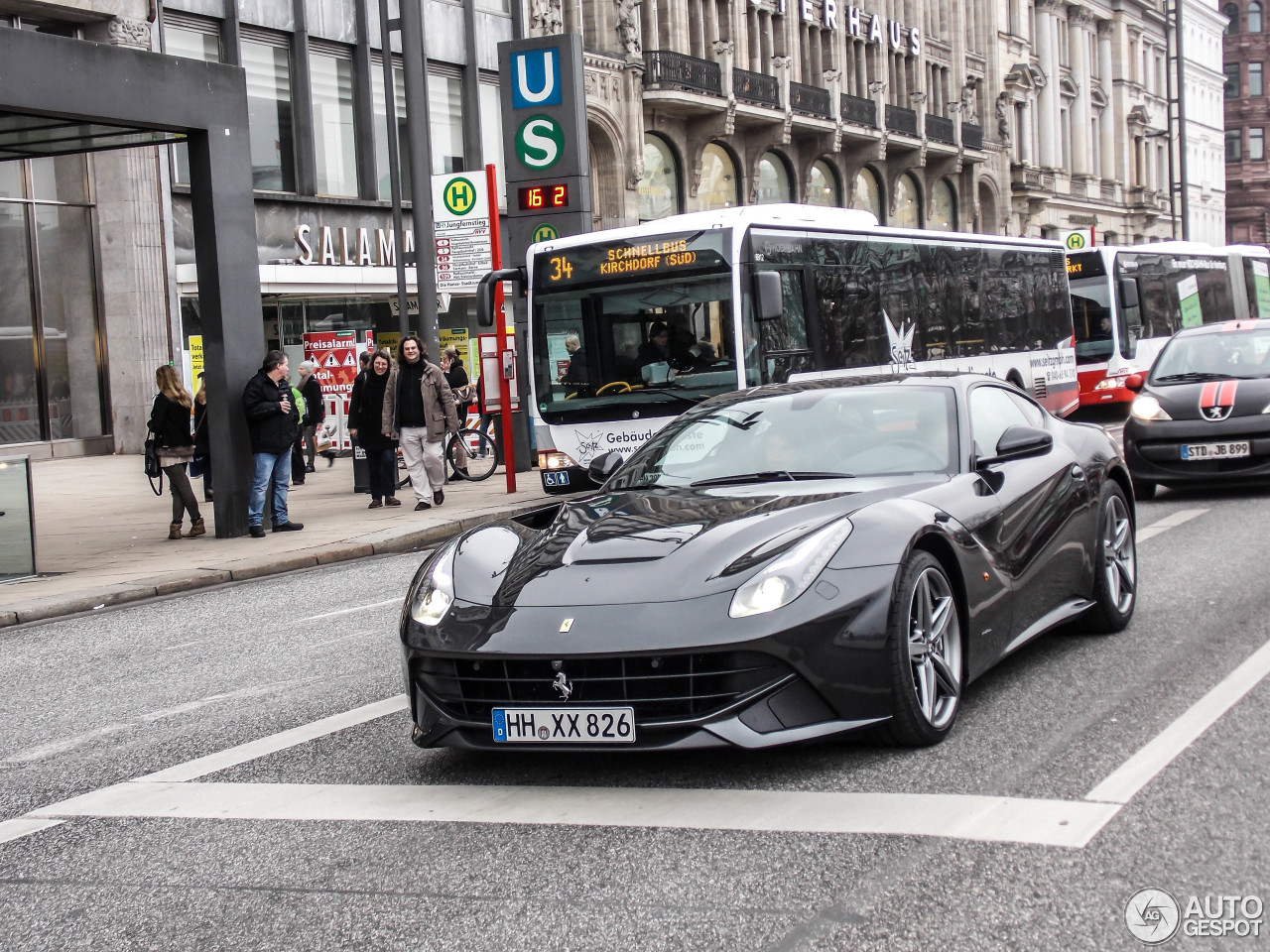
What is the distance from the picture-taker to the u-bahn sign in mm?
19734

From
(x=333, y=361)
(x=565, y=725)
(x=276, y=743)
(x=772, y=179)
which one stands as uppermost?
(x=772, y=179)

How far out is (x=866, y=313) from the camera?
17.9m

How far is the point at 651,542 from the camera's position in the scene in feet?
17.7

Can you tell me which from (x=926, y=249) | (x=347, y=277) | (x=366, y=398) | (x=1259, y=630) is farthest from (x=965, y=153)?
(x=1259, y=630)

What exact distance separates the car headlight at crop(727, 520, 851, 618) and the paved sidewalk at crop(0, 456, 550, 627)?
665 centimetres

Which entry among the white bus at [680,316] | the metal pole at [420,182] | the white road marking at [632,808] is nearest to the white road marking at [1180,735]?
the white road marking at [632,808]

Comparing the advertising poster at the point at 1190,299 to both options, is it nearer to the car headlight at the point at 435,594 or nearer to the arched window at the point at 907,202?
the arched window at the point at 907,202

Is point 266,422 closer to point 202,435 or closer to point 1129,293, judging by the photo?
point 202,435

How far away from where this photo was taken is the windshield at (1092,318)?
29.4 meters

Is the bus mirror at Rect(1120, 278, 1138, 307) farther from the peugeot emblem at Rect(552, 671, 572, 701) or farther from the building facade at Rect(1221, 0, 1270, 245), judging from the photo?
the building facade at Rect(1221, 0, 1270, 245)

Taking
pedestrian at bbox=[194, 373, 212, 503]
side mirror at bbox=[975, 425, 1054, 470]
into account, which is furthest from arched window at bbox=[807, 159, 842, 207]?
side mirror at bbox=[975, 425, 1054, 470]

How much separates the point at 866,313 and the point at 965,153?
1610 inches

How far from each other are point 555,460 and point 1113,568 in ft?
30.2

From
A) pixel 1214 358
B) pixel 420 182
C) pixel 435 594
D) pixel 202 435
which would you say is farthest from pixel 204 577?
pixel 1214 358
